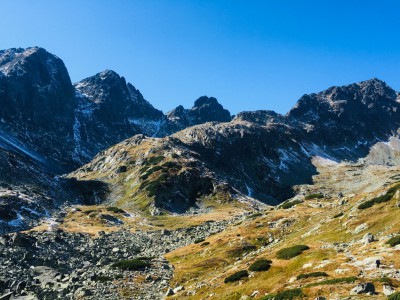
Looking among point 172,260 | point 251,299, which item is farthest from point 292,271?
point 172,260

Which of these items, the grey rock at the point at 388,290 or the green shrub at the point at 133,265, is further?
the green shrub at the point at 133,265

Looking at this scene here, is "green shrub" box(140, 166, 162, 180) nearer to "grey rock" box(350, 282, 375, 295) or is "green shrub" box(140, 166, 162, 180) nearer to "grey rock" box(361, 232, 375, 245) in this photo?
"grey rock" box(361, 232, 375, 245)

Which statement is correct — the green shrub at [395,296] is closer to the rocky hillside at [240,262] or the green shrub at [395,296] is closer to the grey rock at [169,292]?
the rocky hillside at [240,262]

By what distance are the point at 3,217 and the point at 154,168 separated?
96.5 metres

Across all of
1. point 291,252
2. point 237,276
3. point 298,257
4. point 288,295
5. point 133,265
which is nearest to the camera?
point 288,295

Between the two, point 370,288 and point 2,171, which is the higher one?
point 2,171

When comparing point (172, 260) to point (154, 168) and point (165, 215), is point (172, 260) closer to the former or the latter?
point (165, 215)

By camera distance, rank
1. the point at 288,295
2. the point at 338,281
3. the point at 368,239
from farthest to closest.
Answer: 1. the point at 368,239
2. the point at 338,281
3. the point at 288,295

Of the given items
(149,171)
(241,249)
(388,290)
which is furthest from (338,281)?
(149,171)

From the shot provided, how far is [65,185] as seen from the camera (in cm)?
18275

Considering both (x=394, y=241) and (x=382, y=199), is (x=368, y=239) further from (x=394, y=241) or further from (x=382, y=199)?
(x=382, y=199)

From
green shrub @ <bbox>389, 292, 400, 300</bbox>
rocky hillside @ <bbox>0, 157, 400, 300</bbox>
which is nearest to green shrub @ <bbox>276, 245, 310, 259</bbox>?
rocky hillside @ <bbox>0, 157, 400, 300</bbox>

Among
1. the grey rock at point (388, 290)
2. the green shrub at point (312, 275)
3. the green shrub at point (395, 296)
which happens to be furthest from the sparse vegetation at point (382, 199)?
the green shrub at point (395, 296)

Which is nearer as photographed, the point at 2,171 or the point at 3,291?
the point at 3,291
